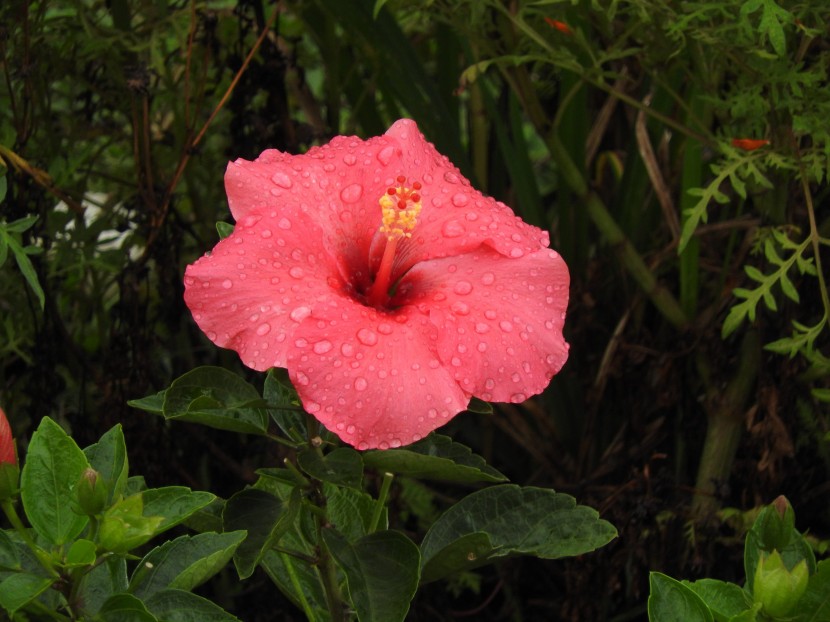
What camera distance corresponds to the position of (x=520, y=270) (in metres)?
1.14

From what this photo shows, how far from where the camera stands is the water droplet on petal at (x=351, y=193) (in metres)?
1.21

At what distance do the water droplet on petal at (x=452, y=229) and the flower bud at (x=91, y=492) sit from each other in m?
0.44

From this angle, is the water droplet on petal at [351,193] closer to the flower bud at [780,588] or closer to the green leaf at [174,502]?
the green leaf at [174,502]

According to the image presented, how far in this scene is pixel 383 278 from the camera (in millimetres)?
1186

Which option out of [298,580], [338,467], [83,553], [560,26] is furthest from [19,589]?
[560,26]

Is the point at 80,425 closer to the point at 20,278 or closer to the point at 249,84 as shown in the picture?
the point at 20,278

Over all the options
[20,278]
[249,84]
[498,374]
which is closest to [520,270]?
[498,374]

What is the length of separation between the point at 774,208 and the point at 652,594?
76 cm

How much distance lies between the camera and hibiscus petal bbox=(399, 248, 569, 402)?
1.06m

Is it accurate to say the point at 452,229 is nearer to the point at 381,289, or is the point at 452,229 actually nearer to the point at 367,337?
the point at 381,289

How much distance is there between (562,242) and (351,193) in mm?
863

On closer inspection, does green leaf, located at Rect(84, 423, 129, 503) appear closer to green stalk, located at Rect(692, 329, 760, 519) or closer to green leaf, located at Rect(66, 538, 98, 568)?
green leaf, located at Rect(66, 538, 98, 568)

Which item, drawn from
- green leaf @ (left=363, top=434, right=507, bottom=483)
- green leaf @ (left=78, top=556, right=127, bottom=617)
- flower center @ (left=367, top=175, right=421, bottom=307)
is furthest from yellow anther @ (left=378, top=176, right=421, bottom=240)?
green leaf @ (left=78, top=556, right=127, bottom=617)

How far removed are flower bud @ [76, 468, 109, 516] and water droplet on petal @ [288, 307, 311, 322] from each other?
0.74ft
